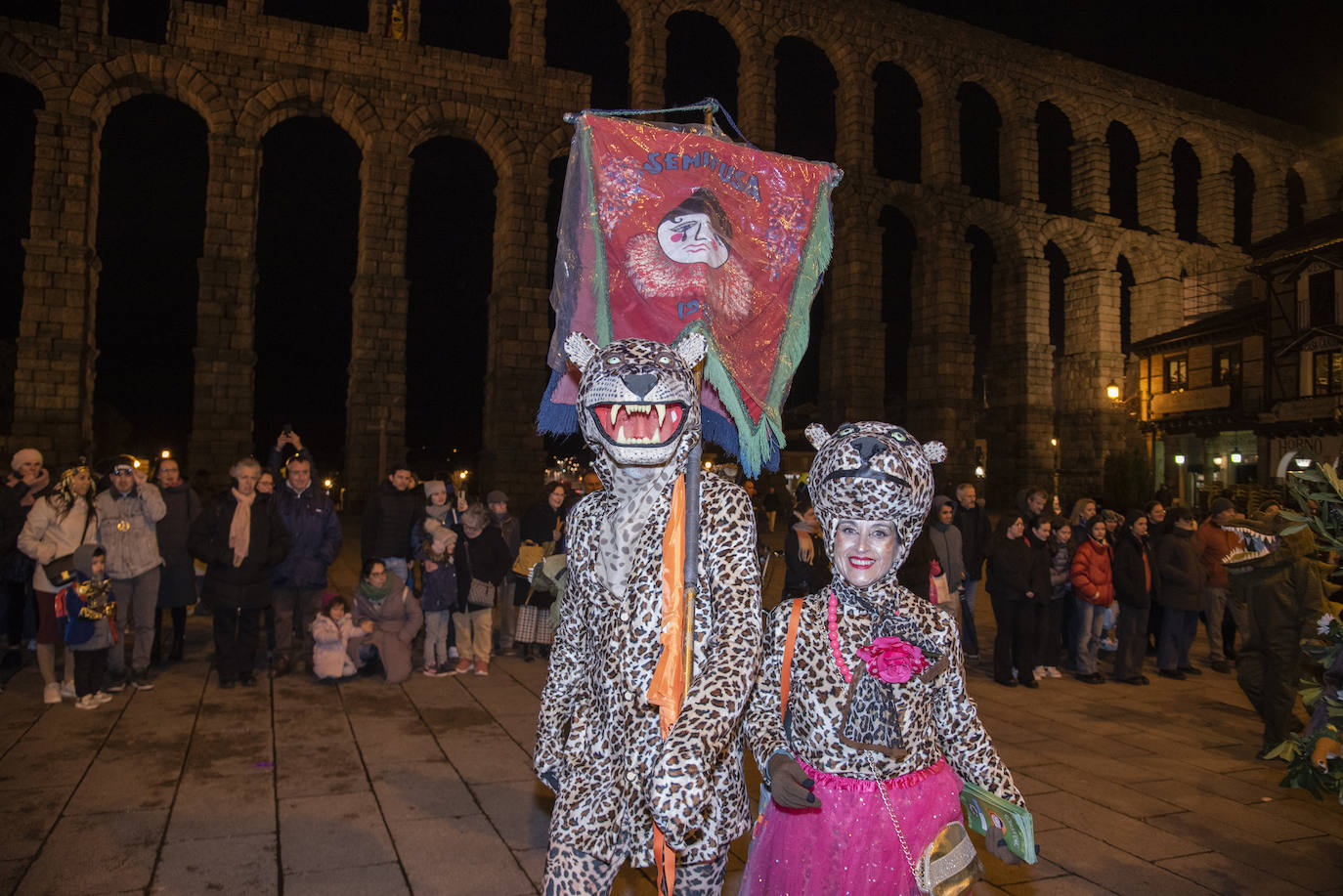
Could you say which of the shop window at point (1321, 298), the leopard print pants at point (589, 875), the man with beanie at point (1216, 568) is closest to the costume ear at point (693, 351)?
the leopard print pants at point (589, 875)

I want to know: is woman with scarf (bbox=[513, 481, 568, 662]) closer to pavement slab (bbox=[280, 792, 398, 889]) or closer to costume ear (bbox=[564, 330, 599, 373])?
pavement slab (bbox=[280, 792, 398, 889])

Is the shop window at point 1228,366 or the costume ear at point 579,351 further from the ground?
the shop window at point 1228,366

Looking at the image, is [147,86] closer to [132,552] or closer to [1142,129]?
[132,552]

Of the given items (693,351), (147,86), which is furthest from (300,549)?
(147,86)

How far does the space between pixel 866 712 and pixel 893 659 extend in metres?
0.18

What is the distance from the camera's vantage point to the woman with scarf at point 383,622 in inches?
296

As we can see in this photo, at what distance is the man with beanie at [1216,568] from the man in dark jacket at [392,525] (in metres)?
8.28

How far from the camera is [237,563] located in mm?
7156

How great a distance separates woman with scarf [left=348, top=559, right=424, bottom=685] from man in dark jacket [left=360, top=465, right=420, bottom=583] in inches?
21.6

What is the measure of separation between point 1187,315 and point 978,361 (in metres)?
29.2

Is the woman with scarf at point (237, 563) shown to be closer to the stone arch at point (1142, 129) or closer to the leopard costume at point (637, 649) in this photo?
the leopard costume at point (637, 649)

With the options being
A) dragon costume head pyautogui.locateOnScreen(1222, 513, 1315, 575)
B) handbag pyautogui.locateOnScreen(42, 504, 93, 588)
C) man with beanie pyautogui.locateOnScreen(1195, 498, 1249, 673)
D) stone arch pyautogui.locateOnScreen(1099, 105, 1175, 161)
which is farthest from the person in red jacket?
stone arch pyautogui.locateOnScreen(1099, 105, 1175, 161)

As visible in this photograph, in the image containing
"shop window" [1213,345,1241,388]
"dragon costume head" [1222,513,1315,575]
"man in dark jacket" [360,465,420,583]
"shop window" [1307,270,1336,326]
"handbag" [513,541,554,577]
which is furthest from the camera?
"shop window" [1213,345,1241,388]

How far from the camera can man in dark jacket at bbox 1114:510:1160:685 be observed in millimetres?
8328
